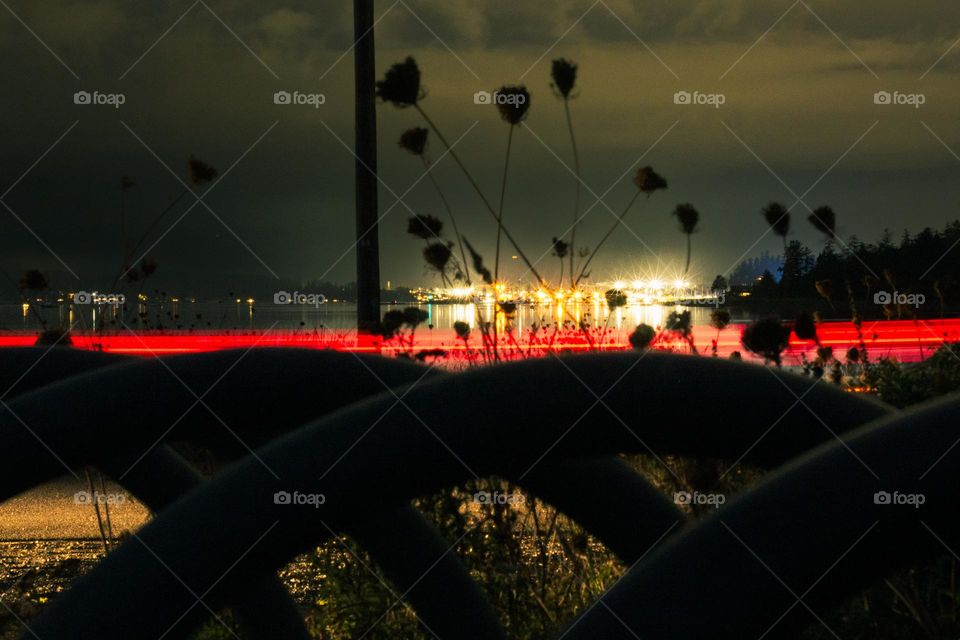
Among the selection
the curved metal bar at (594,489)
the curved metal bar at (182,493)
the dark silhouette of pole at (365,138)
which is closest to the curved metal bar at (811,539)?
the curved metal bar at (594,489)

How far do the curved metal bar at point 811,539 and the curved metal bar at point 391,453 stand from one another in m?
0.32

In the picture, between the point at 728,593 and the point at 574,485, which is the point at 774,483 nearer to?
the point at 728,593

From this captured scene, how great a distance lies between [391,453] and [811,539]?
1.53ft

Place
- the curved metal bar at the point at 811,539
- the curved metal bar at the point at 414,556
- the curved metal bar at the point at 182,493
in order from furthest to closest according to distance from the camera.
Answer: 1. the curved metal bar at the point at 182,493
2. the curved metal bar at the point at 414,556
3. the curved metal bar at the point at 811,539

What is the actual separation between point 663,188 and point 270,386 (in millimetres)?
3810

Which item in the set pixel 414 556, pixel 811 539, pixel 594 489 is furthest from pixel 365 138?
pixel 811 539

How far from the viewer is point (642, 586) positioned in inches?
36.3

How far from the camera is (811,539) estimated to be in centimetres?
89

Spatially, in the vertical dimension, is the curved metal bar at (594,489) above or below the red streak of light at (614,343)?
below

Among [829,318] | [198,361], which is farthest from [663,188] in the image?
[198,361]

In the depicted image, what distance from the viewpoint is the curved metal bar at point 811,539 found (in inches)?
35.0

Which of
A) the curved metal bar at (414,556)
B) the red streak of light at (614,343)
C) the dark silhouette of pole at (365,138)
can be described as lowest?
the curved metal bar at (414,556)

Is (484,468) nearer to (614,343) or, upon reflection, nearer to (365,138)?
(614,343)

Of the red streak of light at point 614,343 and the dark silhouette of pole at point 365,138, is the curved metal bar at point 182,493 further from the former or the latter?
the dark silhouette of pole at point 365,138
